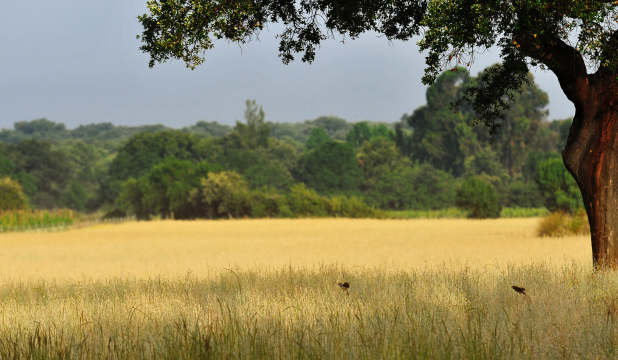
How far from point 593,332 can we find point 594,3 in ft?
17.3

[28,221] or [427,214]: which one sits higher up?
[28,221]

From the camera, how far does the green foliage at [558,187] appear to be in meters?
42.7

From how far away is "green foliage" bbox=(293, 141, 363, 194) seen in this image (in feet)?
245

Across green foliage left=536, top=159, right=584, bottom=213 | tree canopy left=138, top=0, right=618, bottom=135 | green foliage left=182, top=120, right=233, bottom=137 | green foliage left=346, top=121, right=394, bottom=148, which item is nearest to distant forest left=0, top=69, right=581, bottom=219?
green foliage left=346, top=121, right=394, bottom=148

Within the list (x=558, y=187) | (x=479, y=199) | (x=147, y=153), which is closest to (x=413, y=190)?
(x=479, y=199)

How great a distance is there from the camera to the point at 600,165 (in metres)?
11.1

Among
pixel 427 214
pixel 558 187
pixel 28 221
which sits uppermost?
pixel 558 187

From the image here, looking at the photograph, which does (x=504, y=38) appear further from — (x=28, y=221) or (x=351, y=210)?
(x=351, y=210)

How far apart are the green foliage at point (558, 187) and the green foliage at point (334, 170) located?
3224cm

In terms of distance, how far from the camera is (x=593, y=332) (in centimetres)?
679

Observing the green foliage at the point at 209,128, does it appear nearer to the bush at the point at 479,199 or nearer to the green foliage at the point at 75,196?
the green foliage at the point at 75,196

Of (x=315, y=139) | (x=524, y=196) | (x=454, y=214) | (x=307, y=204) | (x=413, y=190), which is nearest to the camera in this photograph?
(x=454, y=214)

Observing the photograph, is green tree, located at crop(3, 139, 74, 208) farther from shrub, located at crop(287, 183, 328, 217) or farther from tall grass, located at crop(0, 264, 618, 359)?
tall grass, located at crop(0, 264, 618, 359)

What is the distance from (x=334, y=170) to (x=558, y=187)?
36.0m
